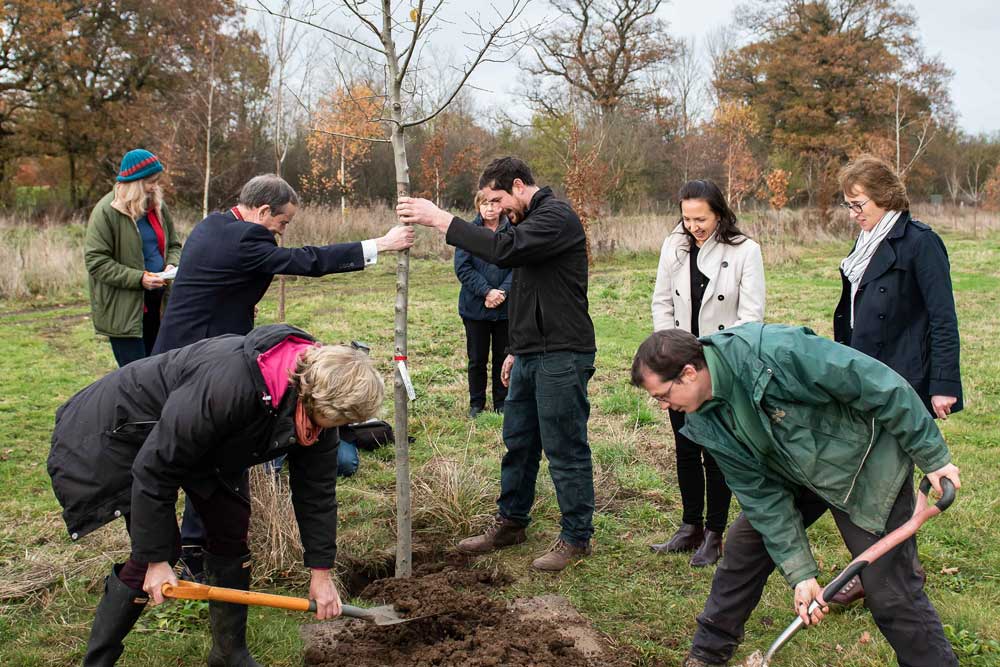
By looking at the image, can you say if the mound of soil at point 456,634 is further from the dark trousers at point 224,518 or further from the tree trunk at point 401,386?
the dark trousers at point 224,518

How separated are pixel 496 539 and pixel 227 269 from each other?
201 centimetres

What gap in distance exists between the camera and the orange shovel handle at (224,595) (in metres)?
2.77

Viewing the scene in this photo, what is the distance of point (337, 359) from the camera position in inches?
103

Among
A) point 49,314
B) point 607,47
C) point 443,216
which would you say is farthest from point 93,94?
point 443,216

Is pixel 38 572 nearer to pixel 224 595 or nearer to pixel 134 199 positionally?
pixel 224 595

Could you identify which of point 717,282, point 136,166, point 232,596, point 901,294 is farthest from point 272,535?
point 901,294

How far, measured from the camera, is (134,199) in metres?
4.89

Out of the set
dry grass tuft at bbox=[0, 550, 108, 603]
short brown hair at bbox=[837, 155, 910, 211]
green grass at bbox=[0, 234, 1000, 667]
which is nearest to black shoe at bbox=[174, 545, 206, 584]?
green grass at bbox=[0, 234, 1000, 667]

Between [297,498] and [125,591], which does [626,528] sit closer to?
[297,498]

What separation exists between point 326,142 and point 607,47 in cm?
1274

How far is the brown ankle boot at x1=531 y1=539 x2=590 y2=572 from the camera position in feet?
13.7

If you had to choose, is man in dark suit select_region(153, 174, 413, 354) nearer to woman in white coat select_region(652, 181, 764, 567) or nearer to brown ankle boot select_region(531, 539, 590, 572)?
woman in white coat select_region(652, 181, 764, 567)

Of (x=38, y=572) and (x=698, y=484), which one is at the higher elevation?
(x=698, y=484)

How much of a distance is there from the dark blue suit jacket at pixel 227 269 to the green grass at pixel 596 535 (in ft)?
4.13
